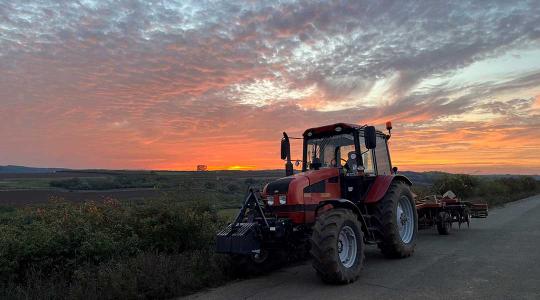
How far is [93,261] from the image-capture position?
7.60 metres

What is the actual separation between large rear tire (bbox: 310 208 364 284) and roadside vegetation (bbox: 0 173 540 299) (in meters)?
1.96

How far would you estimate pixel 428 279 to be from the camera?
7.42 metres

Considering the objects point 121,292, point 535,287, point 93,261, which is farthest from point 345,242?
point 93,261

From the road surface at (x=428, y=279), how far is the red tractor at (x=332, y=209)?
0.39 meters

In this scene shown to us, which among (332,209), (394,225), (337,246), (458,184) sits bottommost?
(337,246)

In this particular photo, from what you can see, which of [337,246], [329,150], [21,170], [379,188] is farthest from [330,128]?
[21,170]

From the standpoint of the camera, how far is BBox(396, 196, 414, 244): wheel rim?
10.2 m

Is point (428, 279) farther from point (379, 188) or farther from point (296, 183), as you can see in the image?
point (296, 183)

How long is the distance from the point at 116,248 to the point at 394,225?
5.50 m

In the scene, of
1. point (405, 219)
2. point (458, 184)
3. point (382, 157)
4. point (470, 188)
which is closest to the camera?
point (405, 219)

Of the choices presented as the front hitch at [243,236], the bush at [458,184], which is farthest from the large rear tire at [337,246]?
the bush at [458,184]

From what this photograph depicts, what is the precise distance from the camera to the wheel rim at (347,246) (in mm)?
7637

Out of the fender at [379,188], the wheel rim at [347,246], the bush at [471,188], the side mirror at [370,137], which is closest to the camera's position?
the wheel rim at [347,246]

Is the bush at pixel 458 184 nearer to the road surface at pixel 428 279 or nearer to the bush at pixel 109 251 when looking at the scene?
the road surface at pixel 428 279
